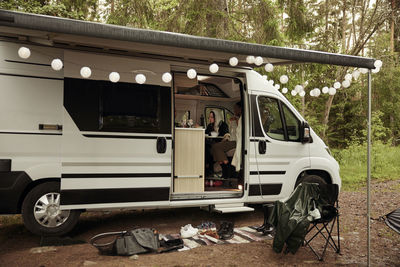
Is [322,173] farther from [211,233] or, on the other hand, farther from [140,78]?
[140,78]

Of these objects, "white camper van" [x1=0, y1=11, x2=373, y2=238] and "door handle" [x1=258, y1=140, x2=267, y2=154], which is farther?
"door handle" [x1=258, y1=140, x2=267, y2=154]

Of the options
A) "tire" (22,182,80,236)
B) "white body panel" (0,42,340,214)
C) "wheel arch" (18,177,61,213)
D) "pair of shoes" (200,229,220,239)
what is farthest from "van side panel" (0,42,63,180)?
"pair of shoes" (200,229,220,239)

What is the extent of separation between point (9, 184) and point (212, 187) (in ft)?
11.5

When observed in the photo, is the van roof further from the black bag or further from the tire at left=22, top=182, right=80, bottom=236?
the black bag

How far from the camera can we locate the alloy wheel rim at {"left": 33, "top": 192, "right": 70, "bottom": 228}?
15.1 feet

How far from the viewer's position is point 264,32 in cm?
896

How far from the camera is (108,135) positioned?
4758 mm

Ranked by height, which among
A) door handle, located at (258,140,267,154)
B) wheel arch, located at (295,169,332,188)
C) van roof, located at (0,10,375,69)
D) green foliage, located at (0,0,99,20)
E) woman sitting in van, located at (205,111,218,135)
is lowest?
wheel arch, located at (295,169,332,188)

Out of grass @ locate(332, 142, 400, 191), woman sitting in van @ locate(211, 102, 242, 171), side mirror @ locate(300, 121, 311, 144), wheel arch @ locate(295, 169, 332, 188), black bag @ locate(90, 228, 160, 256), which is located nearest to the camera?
black bag @ locate(90, 228, 160, 256)

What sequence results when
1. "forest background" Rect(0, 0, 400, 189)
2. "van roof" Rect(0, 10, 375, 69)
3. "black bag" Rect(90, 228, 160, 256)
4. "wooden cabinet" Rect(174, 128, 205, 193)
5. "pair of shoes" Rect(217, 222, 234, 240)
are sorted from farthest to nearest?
"forest background" Rect(0, 0, 400, 189) → "wooden cabinet" Rect(174, 128, 205, 193) → "pair of shoes" Rect(217, 222, 234, 240) → "black bag" Rect(90, 228, 160, 256) → "van roof" Rect(0, 10, 375, 69)

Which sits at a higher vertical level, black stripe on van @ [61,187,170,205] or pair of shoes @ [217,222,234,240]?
black stripe on van @ [61,187,170,205]

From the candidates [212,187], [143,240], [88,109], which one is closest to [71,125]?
[88,109]

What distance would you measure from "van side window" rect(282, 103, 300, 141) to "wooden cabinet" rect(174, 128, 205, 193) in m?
1.58

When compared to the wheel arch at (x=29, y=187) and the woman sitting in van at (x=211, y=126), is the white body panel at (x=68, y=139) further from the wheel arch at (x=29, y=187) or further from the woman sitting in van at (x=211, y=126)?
the woman sitting in van at (x=211, y=126)
